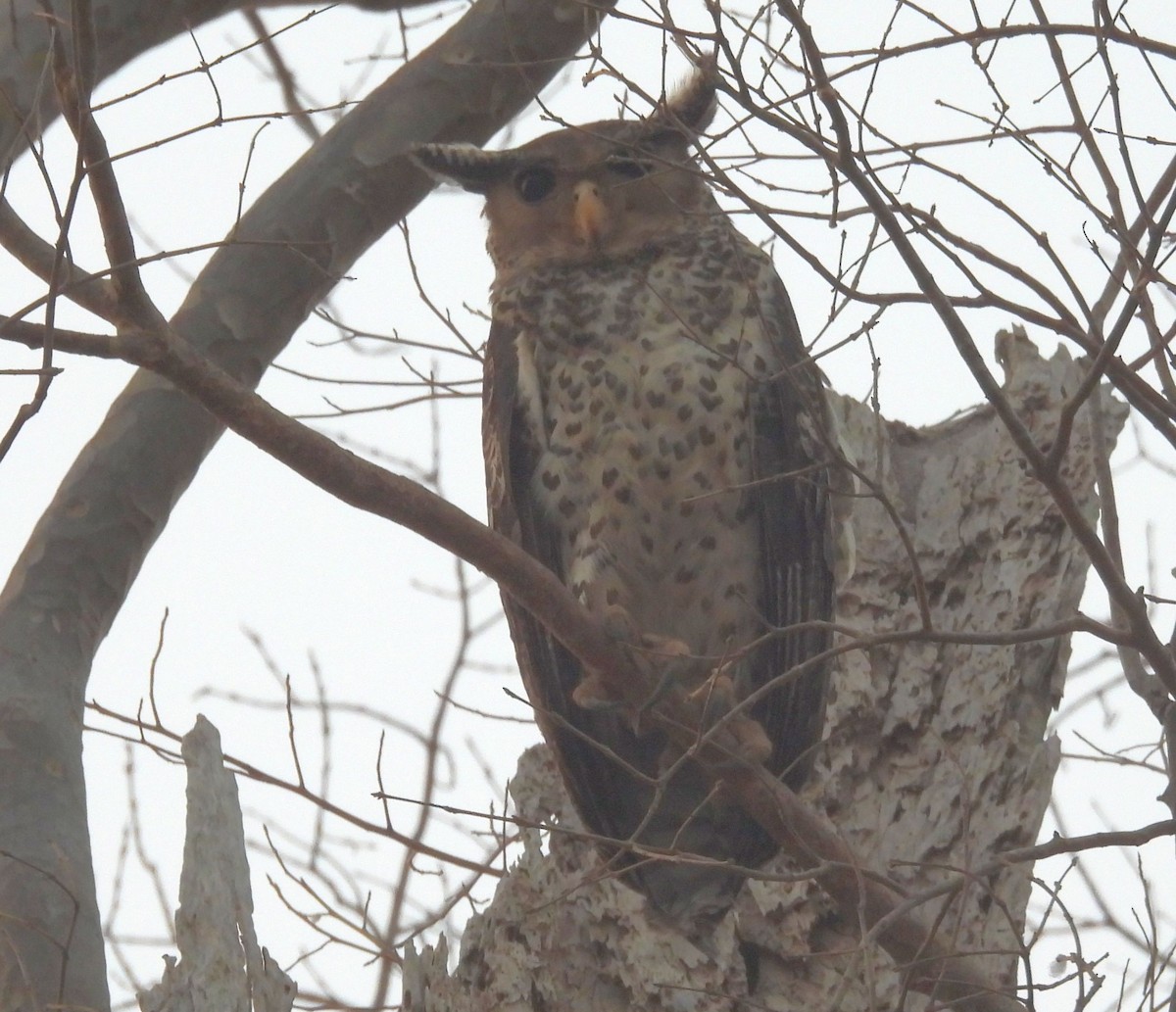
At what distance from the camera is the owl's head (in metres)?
4.40

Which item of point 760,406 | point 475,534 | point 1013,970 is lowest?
point 1013,970

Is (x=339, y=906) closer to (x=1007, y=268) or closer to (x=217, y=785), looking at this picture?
(x=217, y=785)

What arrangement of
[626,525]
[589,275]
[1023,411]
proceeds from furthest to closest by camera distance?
[1023,411] → [589,275] → [626,525]

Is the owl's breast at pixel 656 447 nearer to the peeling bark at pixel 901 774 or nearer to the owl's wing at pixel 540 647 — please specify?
the owl's wing at pixel 540 647

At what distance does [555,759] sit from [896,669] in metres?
1.14

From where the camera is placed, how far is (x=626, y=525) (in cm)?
397

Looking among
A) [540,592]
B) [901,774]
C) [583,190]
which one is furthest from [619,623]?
[583,190]

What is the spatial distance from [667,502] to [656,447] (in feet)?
0.46

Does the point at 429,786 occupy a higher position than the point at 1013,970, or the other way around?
the point at 429,786

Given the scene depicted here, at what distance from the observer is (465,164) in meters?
4.45

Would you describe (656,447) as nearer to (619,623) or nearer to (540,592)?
(619,623)

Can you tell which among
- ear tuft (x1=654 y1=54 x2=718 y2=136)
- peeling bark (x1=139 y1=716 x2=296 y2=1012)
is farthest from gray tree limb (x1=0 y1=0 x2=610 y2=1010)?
ear tuft (x1=654 y1=54 x2=718 y2=136)

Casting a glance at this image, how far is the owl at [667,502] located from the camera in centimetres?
393

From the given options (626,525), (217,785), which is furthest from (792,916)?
(217,785)
